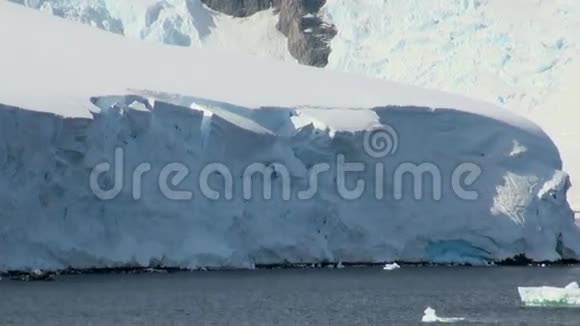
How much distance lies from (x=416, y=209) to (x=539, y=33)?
90.3ft

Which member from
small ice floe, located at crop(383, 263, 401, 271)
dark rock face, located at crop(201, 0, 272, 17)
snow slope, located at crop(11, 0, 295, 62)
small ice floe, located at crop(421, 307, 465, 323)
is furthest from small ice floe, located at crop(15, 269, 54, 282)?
dark rock face, located at crop(201, 0, 272, 17)

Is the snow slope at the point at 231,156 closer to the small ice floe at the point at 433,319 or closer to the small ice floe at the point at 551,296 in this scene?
the small ice floe at the point at 551,296

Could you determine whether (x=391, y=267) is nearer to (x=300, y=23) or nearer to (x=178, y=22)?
(x=178, y=22)

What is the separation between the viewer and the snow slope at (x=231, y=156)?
4266cm

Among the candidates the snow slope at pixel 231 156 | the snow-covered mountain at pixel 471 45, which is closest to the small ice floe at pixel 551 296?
the snow slope at pixel 231 156

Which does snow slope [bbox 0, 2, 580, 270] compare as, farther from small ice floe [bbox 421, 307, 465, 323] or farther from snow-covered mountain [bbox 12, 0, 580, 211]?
snow-covered mountain [bbox 12, 0, 580, 211]

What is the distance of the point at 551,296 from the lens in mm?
37531

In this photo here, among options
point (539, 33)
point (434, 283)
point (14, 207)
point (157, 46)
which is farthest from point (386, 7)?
point (14, 207)

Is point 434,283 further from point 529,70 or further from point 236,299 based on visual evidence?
point 529,70

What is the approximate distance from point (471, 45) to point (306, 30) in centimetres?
1384

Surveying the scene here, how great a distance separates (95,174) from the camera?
43.7 metres

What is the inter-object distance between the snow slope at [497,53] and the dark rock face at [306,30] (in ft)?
20.0

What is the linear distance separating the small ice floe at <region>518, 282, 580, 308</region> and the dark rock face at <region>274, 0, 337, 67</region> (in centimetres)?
4288

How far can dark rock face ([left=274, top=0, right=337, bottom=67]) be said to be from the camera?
268ft
